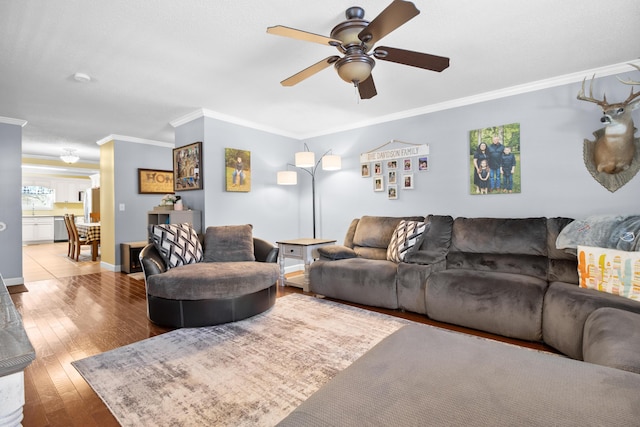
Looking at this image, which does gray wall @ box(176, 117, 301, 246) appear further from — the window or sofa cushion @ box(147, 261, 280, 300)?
the window

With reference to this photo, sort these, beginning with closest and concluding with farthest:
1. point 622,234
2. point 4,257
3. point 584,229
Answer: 1. point 622,234
2. point 584,229
3. point 4,257

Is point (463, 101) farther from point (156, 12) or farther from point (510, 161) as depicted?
point (156, 12)

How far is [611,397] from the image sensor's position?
0.77m

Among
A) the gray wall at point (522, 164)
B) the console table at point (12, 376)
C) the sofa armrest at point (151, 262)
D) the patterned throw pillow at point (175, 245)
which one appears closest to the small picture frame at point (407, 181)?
the gray wall at point (522, 164)

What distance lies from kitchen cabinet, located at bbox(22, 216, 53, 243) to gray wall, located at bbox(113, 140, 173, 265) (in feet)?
20.4

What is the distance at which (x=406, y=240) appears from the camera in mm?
3430

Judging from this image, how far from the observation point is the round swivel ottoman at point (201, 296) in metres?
2.76

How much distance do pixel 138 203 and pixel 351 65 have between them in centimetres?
527

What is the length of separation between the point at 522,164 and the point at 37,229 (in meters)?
12.4

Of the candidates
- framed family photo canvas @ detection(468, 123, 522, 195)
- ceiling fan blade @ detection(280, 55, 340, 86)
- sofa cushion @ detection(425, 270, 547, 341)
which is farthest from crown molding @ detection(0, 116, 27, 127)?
framed family photo canvas @ detection(468, 123, 522, 195)

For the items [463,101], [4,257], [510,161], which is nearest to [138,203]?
[4,257]

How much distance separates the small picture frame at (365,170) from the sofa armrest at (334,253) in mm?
1325

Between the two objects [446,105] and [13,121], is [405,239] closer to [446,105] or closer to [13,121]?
[446,105]

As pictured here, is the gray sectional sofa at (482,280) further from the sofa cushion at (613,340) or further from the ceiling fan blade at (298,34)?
the ceiling fan blade at (298,34)
